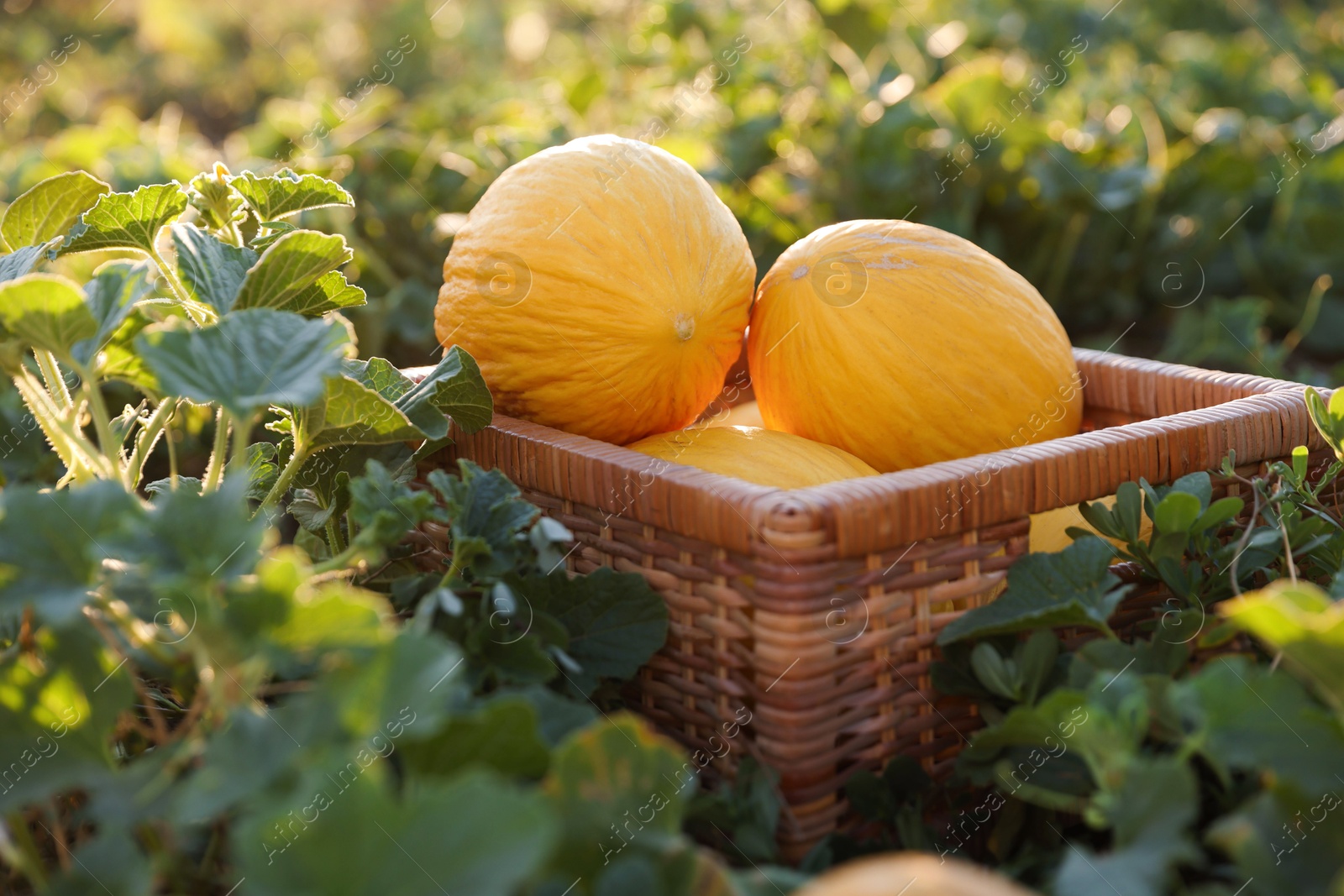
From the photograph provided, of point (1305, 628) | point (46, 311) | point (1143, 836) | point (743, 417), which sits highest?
point (46, 311)

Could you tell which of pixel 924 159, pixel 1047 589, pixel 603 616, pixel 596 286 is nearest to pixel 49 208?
pixel 596 286

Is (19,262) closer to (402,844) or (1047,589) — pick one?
(402,844)

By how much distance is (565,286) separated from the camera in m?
1.06

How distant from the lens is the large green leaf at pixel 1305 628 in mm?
569

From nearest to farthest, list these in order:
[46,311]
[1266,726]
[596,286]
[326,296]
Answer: [1266,726] < [46,311] < [326,296] < [596,286]

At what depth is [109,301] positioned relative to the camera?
764 mm

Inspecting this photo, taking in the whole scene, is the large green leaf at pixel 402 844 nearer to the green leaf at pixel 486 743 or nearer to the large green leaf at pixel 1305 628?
the green leaf at pixel 486 743

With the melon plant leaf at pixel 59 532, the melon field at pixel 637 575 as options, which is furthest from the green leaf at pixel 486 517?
the melon plant leaf at pixel 59 532

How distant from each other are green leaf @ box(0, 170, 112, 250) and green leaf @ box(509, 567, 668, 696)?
1.53 ft

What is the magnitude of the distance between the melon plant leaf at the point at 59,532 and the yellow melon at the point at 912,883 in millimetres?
408

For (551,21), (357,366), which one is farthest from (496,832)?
(551,21)

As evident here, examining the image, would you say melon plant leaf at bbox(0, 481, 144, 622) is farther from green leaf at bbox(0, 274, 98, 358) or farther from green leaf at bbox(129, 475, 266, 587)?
green leaf at bbox(0, 274, 98, 358)

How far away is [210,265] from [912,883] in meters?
0.65

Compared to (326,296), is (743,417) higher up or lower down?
lower down
